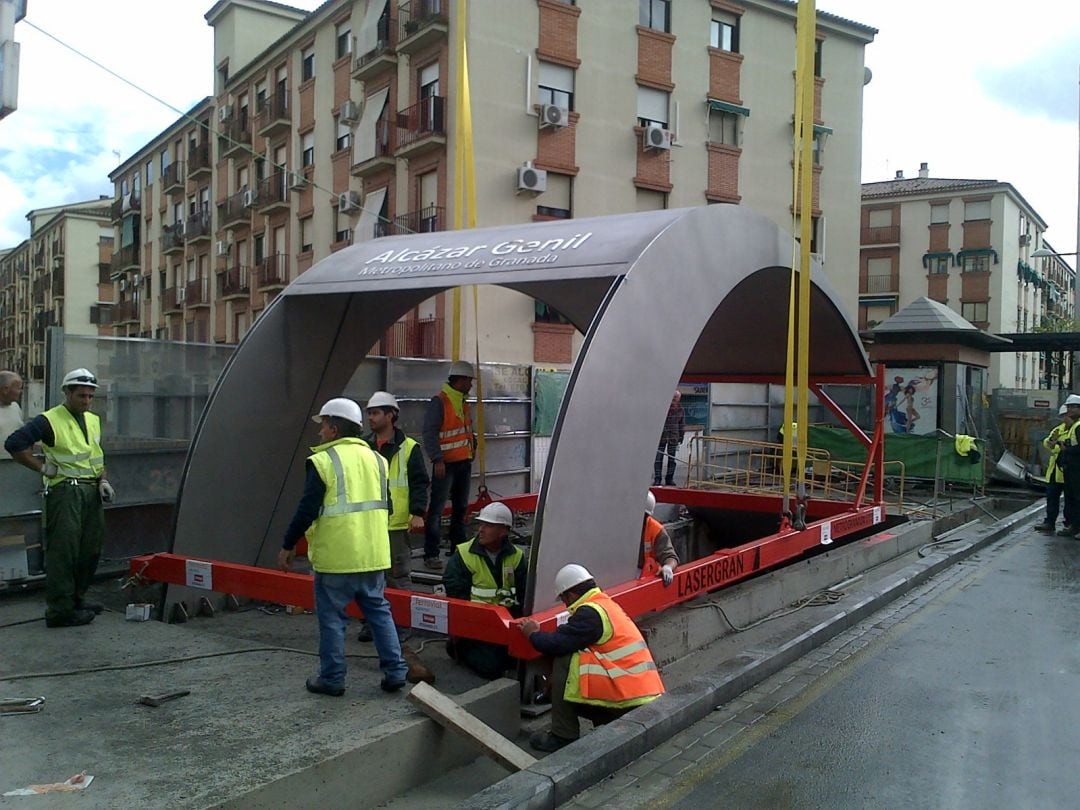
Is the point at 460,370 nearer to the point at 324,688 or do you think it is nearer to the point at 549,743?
the point at 324,688

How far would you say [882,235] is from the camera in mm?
56094

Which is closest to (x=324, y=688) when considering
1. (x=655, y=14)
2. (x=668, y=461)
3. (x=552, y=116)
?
(x=668, y=461)

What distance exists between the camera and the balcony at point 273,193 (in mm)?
33781

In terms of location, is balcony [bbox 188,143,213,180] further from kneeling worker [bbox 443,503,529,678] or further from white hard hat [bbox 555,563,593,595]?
white hard hat [bbox 555,563,593,595]

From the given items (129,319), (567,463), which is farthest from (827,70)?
(129,319)

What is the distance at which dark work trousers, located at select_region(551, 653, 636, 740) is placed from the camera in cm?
516

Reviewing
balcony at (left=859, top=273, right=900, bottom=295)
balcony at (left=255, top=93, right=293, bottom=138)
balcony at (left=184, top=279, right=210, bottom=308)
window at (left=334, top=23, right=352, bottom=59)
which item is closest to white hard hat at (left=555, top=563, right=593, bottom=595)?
window at (left=334, top=23, right=352, bottom=59)

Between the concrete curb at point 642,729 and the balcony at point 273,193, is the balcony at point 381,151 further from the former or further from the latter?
the concrete curb at point 642,729

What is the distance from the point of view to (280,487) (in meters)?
8.06

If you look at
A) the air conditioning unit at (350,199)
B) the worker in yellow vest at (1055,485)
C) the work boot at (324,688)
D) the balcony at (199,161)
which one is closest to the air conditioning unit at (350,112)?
the air conditioning unit at (350,199)

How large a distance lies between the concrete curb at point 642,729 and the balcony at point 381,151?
21.3 metres

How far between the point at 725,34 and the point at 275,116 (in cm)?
1579

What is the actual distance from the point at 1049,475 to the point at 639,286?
9772 mm

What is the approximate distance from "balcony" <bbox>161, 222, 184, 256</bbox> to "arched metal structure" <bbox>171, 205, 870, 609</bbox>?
39.2 meters
